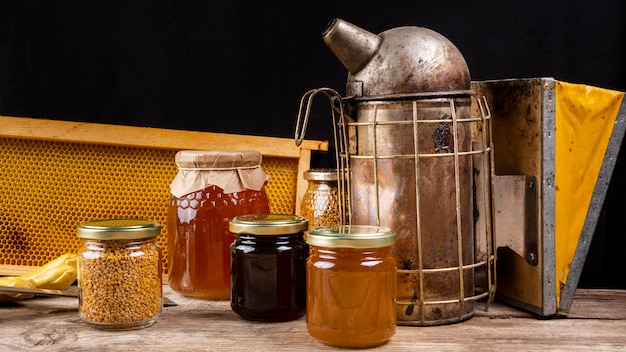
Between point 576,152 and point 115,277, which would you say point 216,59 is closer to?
point 115,277

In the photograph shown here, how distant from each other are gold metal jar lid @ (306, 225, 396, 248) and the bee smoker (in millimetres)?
110

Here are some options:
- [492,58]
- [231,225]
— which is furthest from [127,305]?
[492,58]

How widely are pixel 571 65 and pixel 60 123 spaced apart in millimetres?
1265

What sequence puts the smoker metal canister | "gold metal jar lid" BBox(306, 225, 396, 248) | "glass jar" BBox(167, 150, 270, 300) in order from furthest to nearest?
1. "glass jar" BBox(167, 150, 270, 300)
2. the smoker metal canister
3. "gold metal jar lid" BBox(306, 225, 396, 248)

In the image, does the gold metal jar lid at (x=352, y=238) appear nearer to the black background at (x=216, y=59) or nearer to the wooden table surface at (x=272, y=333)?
the wooden table surface at (x=272, y=333)

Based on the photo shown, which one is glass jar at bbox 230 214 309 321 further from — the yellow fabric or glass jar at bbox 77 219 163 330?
the yellow fabric

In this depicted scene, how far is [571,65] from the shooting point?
1.71 metres

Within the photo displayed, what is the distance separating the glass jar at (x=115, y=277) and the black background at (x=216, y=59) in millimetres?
637

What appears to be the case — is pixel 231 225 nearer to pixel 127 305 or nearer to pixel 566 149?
pixel 127 305

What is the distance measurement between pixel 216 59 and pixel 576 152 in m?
0.94

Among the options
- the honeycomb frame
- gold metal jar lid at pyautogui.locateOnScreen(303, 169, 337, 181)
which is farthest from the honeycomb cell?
gold metal jar lid at pyautogui.locateOnScreen(303, 169, 337, 181)

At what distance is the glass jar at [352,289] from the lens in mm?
1135

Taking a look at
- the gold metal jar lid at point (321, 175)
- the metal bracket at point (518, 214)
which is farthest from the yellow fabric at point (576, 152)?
the gold metal jar lid at point (321, 175)

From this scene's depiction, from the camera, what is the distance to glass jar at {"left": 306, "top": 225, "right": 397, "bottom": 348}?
1.13m
